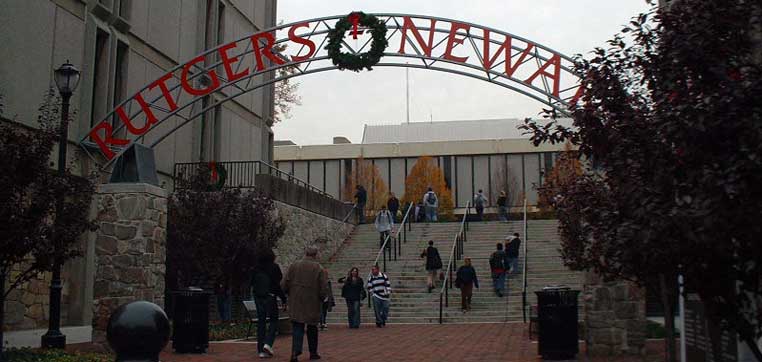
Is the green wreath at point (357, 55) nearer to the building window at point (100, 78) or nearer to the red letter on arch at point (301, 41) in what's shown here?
the red letter on arch at point (301, 41)

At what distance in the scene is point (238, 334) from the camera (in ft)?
55.9

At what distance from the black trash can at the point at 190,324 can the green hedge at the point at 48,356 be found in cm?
128

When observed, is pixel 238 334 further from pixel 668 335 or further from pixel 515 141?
pixel 515 141

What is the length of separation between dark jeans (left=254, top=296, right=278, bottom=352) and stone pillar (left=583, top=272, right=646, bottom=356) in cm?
478

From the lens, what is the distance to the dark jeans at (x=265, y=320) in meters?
12.2

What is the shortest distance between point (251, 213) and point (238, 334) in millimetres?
3825

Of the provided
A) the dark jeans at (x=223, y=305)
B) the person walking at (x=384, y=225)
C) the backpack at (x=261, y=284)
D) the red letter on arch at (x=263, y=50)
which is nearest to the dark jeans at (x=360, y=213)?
the person walking at (x=384, y=225)

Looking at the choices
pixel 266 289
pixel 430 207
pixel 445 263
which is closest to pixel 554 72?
pixel 266 289

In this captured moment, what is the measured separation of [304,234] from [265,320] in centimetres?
1453

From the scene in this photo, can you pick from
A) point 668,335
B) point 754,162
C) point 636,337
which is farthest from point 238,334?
point 754,162

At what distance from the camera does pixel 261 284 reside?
42.0ft

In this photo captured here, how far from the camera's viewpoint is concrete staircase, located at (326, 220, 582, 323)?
22.1 meters

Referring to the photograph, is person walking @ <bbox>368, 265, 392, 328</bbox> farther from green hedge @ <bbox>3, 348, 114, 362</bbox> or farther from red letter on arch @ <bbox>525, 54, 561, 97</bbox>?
green hedge @ <bbox>3, 348, 114, 362</bbox>

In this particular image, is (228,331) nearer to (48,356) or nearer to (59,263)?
(59,263)
